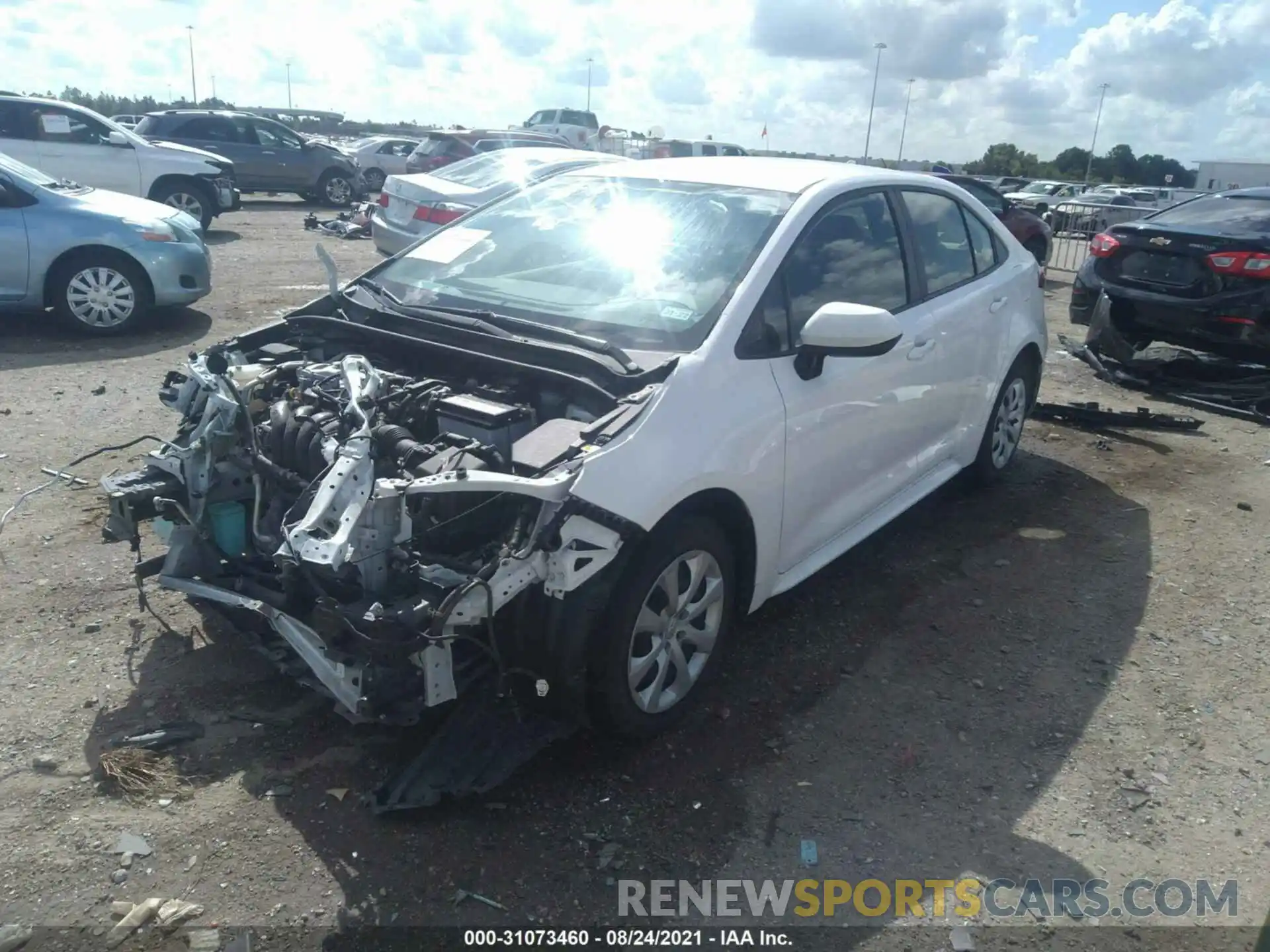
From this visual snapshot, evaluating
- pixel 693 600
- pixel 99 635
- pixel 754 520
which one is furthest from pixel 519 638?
pixel 99 635

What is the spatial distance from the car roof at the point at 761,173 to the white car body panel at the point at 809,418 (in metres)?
0.01

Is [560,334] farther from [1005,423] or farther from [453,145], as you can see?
[453,145]

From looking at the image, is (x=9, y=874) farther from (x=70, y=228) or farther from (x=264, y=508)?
(x=70, y=228)

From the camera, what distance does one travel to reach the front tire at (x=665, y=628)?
9.95 ft

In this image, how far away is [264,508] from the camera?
11.6ft

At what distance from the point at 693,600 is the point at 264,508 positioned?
1565 mm

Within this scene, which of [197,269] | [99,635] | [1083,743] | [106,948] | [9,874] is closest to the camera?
[106,948]

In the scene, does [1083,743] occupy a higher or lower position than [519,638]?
lower

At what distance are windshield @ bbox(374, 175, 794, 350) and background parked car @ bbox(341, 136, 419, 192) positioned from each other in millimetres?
24031

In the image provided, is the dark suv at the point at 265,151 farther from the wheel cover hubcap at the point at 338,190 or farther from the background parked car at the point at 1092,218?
the background parked car at the point at 1092,218

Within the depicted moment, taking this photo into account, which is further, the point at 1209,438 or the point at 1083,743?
the point at 1209,438

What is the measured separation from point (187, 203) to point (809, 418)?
13.9 metres

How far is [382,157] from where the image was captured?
91.7ft
